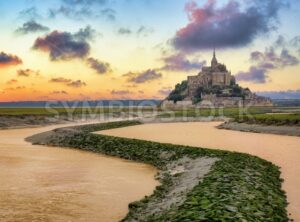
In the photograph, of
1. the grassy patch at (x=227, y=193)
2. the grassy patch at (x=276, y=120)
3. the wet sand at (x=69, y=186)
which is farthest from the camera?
the grassy patch at (x=276, y=120)

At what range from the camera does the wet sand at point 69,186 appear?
14.6 metres

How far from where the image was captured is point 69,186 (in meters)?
19.3

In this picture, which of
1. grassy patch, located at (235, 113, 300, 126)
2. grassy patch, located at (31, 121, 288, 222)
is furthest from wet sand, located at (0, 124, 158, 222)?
A: grassy patch, located at (235, 113, 300, 126)

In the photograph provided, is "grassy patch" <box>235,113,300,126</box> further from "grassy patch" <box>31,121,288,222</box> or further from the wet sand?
the wet sand

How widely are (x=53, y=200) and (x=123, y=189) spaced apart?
3.64 metres

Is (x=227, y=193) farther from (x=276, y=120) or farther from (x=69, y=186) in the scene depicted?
(x=276, y=120)

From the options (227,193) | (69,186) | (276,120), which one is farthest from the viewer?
(276,120)

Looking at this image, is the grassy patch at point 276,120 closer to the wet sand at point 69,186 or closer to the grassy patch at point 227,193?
the grassy patch at point 227,193

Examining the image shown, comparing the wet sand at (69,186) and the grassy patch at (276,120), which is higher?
the grassy patch at (276,120)

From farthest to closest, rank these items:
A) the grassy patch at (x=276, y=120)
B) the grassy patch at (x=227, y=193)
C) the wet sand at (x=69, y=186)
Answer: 1. the grassy patch at (x=276, y=120)
2. the wet sand at (x=69, y=186)
3. the grassy patch at (x=227, y=193)

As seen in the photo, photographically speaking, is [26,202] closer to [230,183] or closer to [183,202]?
[183,202]

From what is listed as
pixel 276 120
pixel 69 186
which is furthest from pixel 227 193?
pixel 276 120

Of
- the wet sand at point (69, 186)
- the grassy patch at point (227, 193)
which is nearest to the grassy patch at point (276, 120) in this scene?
the grassy patch at point (227, 193)

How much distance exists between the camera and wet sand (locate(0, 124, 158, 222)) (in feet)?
48.0
